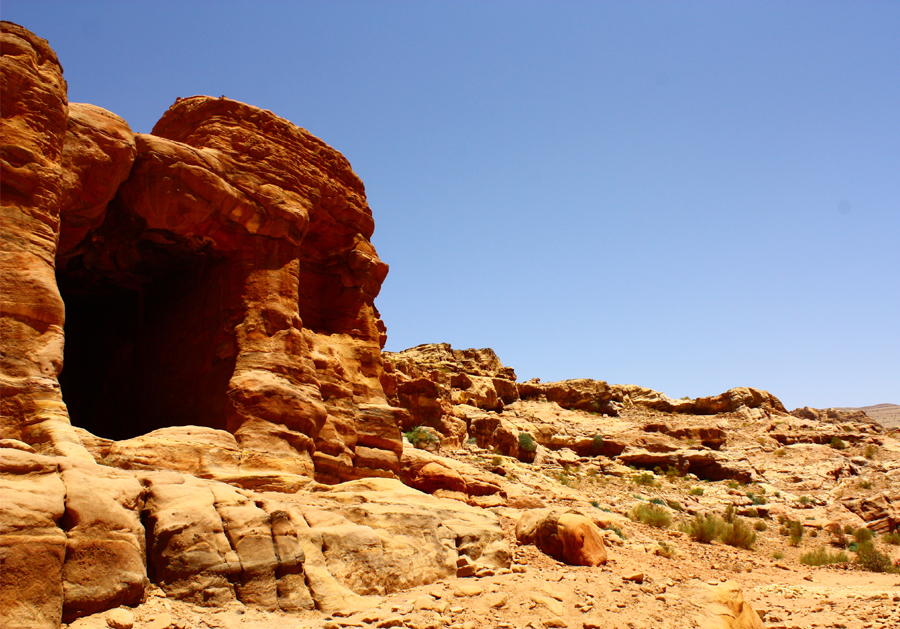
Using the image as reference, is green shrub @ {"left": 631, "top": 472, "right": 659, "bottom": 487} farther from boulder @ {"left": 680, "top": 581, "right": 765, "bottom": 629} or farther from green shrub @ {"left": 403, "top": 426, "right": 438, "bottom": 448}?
boulder @ {"left": 680, "top": 581, "right": 765, "bottom": 629}

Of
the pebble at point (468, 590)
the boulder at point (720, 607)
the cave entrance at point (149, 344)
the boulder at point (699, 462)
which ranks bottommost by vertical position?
the boulder at point (720, 607)

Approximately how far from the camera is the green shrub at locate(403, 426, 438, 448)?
20469 mm

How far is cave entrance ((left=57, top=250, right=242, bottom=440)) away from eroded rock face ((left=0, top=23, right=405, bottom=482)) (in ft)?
0.12

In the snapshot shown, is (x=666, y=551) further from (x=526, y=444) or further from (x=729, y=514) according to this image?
(x=526, y=444)

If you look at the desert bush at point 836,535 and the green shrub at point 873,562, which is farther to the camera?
the desert bush at point 836,535

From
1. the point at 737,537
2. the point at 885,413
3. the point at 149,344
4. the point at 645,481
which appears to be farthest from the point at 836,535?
the point at 885,413

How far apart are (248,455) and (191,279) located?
453 centimetres

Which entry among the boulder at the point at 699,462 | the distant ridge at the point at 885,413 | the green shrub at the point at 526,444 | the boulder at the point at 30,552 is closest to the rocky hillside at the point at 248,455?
the boulder at the point at 30,552

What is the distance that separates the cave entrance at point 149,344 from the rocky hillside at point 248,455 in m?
0.06

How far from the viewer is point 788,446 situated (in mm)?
30312

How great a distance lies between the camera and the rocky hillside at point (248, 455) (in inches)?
230

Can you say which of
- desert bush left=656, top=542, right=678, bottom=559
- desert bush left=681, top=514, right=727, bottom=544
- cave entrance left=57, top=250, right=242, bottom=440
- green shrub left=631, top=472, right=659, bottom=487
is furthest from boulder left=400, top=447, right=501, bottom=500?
green shrub left=631, top=472, right=659, bottom=487

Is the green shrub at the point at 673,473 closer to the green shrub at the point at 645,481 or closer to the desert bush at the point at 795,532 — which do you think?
the green shrub at the point at 645,481

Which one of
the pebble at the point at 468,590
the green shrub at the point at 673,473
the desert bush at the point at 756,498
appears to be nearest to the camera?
the pebble at the point at 468,590
